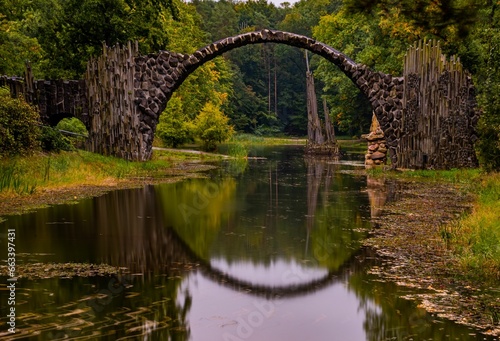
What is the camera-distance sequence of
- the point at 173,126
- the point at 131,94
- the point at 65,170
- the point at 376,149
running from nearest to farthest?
the point at 65,170, the point at 131,94, the point at 376,149, the point at 173,126

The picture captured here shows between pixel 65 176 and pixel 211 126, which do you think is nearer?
pixel 65 176

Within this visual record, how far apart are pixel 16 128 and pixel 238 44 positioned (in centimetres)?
1155

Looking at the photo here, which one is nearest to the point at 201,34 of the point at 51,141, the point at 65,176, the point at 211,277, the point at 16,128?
the point at 51,141

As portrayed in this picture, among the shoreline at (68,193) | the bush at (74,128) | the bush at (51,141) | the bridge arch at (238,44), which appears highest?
the bridge arch at (238,44)

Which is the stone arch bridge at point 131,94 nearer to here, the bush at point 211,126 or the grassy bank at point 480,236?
the grassy bank at point 480,236

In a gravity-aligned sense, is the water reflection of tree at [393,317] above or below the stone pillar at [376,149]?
below

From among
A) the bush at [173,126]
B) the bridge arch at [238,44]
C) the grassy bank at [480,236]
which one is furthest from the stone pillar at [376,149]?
the bush at [173,126]

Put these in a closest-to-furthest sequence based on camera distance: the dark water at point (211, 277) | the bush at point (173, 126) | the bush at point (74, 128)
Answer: the dark water at point (211, 277), the bush at point (74, 128), the bush at point (173, 126)

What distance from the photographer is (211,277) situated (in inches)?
324

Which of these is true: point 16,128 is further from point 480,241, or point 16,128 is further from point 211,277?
point 480,241

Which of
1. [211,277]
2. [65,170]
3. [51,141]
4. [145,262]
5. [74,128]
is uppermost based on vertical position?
[74,128]

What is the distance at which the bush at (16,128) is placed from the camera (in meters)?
15.4

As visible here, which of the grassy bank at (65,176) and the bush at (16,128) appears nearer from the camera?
the grassy bank at (65,176)

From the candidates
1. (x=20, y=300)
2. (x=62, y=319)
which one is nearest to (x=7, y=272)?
(x=20, y=300)
